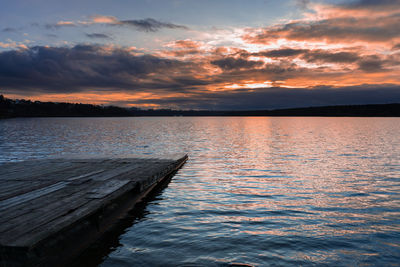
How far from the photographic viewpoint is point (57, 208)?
6.88 m

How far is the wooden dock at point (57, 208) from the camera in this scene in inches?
201

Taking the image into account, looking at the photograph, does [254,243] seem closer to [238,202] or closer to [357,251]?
[357,251]

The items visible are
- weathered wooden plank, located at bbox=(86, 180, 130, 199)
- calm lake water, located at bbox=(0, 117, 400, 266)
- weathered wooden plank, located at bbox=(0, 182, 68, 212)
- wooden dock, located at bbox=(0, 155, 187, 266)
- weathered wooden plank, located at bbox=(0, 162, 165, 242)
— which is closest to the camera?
wooden dock, located at bbox=(0, 155, 187, 266)

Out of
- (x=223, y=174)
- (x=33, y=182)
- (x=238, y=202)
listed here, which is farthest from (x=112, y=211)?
(x=223, y=174)

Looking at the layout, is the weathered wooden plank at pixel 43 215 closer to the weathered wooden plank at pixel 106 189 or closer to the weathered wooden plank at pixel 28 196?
the weathered wooden plank at pixel 106 189

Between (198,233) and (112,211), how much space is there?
115 inches

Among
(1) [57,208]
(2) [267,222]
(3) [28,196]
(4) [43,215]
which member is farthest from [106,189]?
(2) [267,222]

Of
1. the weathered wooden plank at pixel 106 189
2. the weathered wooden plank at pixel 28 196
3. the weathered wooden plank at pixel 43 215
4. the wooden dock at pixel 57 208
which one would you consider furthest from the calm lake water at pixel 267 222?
the weathered wooden plank at pixel 28 196

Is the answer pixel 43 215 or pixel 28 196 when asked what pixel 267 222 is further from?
pixel 28 196

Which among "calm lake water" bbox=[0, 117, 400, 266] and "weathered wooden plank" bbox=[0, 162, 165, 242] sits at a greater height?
"weathered wooden plank" bbox=[0, 162, 165, 242]

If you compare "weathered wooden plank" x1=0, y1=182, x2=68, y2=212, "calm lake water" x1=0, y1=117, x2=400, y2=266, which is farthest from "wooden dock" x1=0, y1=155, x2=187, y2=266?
"calm lake water" x1=0, y1=117, x2=400, y2=266

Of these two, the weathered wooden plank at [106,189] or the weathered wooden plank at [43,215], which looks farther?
A: the weathered wooden plank at [106,189]

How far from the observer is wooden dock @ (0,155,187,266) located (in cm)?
511

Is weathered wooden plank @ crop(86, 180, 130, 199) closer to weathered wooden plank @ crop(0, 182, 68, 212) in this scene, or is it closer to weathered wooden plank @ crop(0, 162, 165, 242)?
weathered wooden plank @ crop(0, 162, 165, 242)
